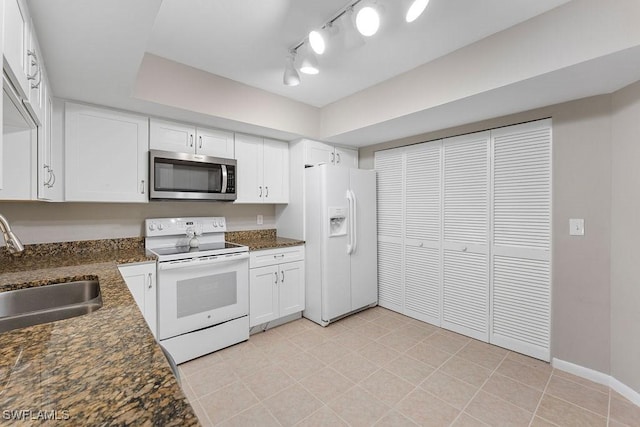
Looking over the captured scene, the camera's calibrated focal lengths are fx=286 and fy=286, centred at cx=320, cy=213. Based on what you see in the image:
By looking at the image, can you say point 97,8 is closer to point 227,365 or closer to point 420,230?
point 227,365

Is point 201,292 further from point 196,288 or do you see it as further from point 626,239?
point 626,239

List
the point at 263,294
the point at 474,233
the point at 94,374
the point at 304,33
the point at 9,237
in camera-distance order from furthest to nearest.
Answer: the point at 263,294 → the point at 474,233 → the point at 304,33 → the point at 9,237 → the point at 94,374

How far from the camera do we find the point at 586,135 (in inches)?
83.4

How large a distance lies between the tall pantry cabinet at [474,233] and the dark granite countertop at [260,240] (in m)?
1.24

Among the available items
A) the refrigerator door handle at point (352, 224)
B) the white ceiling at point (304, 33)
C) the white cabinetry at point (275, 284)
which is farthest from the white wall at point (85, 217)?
the refrigerator door handle at point (352, 224)

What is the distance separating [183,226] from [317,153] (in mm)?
1651

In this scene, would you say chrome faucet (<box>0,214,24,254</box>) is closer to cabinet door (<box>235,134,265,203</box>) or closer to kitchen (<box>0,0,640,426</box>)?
kitchen (<box>0,0,640,426</box>)

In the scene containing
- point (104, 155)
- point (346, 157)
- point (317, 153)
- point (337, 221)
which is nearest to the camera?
point (104, 155)

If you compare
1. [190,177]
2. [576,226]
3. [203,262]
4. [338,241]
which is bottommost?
[203,262]

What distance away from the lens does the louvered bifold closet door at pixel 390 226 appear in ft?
11.1

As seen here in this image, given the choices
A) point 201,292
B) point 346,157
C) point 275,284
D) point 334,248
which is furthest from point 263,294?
point 346,157

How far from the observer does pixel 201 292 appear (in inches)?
96.3

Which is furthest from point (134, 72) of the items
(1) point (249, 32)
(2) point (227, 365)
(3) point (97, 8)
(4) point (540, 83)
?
(4) point (540, 83)

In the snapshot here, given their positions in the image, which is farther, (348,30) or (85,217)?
(85,217)
